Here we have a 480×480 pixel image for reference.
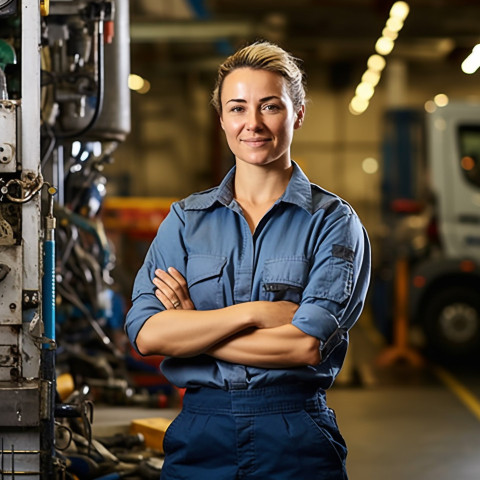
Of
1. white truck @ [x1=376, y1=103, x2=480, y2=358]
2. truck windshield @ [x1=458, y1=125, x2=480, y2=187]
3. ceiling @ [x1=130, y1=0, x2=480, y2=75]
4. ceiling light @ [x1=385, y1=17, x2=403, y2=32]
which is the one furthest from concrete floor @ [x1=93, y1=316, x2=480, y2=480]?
ceiling light @ [x1=385, y1=17, x2=403, y2=32]

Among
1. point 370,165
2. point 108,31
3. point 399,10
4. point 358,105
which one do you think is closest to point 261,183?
point 108,31

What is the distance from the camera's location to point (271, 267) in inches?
97.0

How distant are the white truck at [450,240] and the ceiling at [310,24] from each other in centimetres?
322

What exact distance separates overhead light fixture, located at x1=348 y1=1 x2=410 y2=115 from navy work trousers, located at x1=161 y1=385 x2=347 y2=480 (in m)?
10.1

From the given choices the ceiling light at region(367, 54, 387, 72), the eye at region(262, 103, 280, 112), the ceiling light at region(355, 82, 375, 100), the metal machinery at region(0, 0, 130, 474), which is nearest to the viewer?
the eye at region(262, 103, 280, 112)

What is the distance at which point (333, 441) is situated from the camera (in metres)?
2.46

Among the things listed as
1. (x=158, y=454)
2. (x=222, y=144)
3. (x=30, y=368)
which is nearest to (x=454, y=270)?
(x=158, y=454)

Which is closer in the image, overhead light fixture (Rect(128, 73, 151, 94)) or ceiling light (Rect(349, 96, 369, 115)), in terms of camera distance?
overhead light fixture (Rect(128, 73, 151, 94))

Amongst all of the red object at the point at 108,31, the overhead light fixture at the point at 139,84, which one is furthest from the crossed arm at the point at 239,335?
the overhead light fixture at the point at 139,84

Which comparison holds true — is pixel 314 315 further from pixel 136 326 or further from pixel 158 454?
pixel 158 454

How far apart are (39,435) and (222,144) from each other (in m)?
16.5

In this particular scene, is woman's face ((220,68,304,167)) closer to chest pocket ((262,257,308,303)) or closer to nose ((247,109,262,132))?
nose ((247,109,262,132))

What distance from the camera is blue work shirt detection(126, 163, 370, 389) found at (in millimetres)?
2426

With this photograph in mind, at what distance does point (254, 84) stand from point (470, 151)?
6.96m
